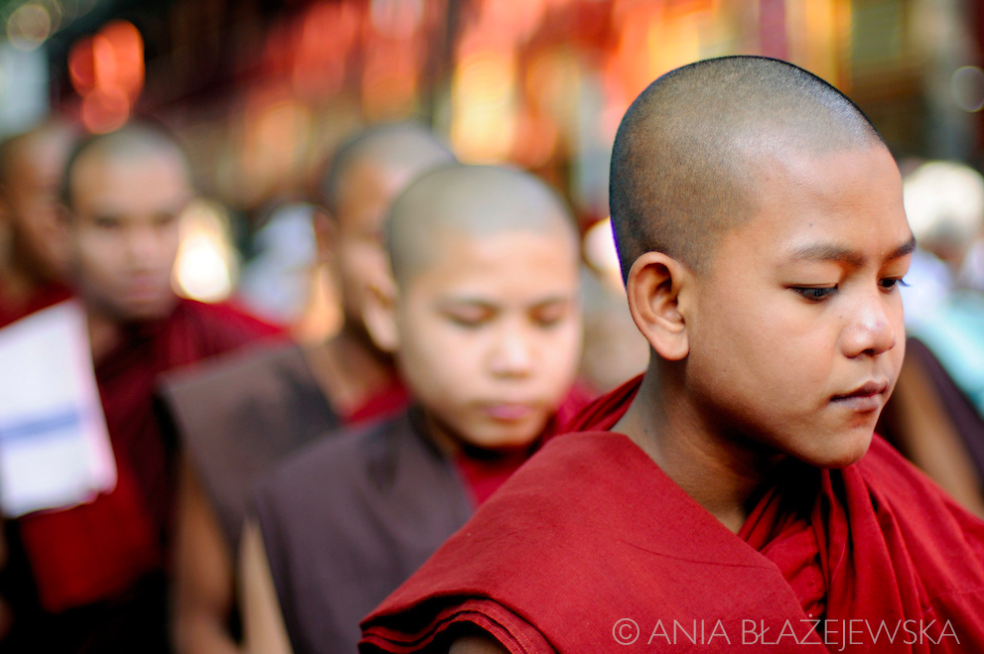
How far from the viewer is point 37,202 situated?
4469 millimetres

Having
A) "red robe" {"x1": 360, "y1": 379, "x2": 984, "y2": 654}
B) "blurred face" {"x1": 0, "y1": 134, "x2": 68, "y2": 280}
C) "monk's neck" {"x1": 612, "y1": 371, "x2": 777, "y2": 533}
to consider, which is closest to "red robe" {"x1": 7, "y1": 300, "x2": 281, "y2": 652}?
"blurred face" {"x1": 0, "y1": 134, "x2": 68, "y2": 280}

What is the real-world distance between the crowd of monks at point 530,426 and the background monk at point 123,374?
1 centimetres

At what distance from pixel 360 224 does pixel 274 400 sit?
625mm

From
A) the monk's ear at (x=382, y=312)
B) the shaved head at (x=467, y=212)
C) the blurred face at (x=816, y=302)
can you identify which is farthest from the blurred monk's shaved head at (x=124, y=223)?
the blurred face at (x=816, y=302)

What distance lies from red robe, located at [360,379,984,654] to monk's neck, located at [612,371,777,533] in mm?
37

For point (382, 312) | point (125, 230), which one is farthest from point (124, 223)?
point (382, 312)

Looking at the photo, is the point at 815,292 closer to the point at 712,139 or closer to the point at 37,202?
the point at 712,139

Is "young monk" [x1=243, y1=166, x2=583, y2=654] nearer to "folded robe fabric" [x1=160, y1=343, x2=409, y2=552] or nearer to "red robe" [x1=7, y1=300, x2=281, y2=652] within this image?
"folded robe fabric" [x1=160, y1=343, x2=409, y2=552]

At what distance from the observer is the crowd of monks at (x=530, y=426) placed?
1.12 m

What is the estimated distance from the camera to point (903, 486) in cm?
138

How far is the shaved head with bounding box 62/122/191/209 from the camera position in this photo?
3287 mm

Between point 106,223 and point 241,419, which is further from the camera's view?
point 106,223

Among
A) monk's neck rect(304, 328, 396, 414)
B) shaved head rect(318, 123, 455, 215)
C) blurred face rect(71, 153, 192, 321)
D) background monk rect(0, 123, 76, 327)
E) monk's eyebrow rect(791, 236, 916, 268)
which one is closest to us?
monk's eyebrow rect(791, 236, 916, 268)

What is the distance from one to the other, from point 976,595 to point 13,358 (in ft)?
9.87
